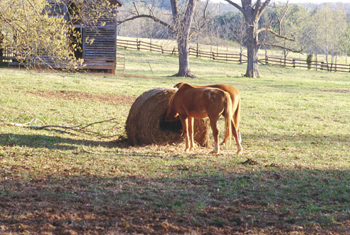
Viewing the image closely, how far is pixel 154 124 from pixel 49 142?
253 centimetres

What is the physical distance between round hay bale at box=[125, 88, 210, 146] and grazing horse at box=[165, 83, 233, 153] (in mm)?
519

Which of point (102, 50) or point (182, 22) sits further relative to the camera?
point (102, 50)

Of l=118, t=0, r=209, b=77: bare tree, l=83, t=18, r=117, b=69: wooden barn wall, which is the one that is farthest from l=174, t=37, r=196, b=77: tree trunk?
l=83, t=18, r=117, b=69: wooden barn wall

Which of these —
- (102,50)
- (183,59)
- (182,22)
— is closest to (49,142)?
(102,50)

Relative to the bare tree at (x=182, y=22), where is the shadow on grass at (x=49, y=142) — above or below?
below

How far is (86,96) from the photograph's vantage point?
16.5 meters

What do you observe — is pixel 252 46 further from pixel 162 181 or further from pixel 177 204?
pixel 177 204

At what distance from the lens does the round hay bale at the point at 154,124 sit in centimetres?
941

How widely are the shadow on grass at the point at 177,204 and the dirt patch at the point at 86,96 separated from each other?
9914 millimetres

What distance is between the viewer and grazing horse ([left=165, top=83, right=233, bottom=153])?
8.23 metres

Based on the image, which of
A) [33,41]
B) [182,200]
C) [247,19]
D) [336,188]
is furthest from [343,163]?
[247,19]

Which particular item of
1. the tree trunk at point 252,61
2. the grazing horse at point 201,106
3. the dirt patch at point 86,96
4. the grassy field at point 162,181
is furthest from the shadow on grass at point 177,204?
the tree trunk at point 252,61

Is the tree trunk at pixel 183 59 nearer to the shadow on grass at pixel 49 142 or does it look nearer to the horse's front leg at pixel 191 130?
the shadow on grass at pixel 49 142

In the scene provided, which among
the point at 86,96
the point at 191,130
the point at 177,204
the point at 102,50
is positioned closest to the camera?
the point at 177,204
